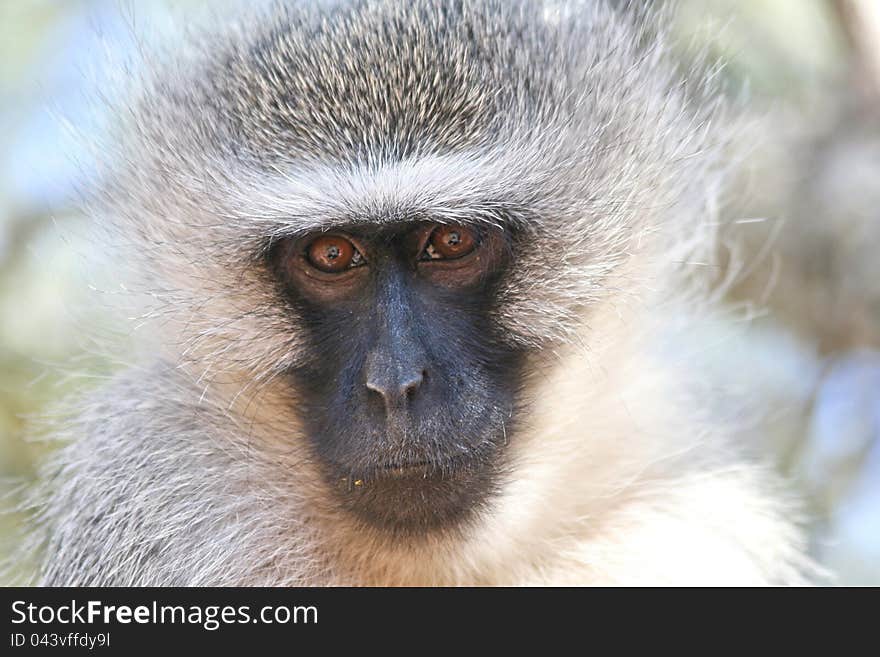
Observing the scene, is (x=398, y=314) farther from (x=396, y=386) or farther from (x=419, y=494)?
(x=419, y=494)

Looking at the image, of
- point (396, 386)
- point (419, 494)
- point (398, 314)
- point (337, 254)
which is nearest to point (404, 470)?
point (419, 494)

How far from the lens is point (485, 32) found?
3309 mm

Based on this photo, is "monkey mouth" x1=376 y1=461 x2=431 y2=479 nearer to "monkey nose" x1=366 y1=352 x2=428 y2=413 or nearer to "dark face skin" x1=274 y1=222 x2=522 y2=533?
"dark face skin" x1=274 y1=222 x2=522 y2=533

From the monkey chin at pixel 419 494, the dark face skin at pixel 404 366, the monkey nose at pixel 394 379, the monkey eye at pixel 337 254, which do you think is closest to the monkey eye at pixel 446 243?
the dark face skin at pixel 404 366

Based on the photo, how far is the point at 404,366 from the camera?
2762 millimetres

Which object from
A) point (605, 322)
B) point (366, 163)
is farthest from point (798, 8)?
point (366, 163)

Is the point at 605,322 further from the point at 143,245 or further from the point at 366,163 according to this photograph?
the point at 143,245

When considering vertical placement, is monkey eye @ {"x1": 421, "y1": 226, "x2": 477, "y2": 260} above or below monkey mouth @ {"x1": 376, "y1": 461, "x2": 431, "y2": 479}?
above

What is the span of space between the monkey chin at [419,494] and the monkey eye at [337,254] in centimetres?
56

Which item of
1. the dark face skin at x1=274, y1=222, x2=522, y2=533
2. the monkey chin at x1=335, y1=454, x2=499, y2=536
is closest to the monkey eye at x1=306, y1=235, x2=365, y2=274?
the dark face skin at x1=274, y1=222, x2=522, y2=533

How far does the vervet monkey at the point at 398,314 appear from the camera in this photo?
299 cm

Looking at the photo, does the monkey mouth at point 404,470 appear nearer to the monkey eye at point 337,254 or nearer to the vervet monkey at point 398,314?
the vervet monkey at point 398,314

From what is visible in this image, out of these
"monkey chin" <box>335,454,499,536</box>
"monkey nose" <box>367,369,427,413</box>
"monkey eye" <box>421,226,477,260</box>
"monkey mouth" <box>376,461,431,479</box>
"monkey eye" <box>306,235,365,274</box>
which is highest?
"monkey eye" <box>421,226,477,260</box>

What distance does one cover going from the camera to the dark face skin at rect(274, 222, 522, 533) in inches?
110
